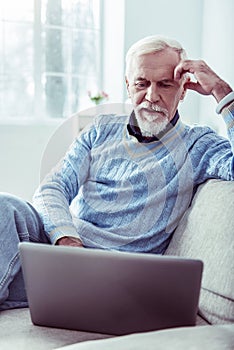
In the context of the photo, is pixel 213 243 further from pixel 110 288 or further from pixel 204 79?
pixel 204 79

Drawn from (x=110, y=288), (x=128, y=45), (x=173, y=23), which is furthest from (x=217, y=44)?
(x=110, y=288)

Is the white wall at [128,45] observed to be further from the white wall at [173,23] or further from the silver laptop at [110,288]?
the silver laptop at [110,288]

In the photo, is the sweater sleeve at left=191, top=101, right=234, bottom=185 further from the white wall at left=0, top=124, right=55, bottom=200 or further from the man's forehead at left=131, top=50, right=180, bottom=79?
the white wall at left=0, top=124, right=55, bottom=200

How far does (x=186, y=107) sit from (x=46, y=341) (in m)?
3.12

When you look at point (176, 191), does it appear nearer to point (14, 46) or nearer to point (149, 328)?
point (149, 328)

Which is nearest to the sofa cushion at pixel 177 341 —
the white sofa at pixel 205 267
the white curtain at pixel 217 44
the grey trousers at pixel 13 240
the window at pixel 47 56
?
the white sofa at pixel 205 267

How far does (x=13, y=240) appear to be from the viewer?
52.4 inches

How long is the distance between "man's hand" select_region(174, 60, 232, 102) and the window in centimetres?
275

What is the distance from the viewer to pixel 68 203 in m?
1.66

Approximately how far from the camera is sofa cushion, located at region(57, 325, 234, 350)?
666 millimetres

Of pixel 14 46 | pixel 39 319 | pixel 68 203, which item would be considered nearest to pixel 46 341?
pixel 39 319

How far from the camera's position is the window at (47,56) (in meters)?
4.13

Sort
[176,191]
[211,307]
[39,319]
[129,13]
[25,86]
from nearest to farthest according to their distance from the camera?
[39,319]
[211,307]
[176,191]
[129,13]
[25,86]

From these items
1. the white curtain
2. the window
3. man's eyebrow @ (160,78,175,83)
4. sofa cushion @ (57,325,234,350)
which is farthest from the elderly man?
the window
